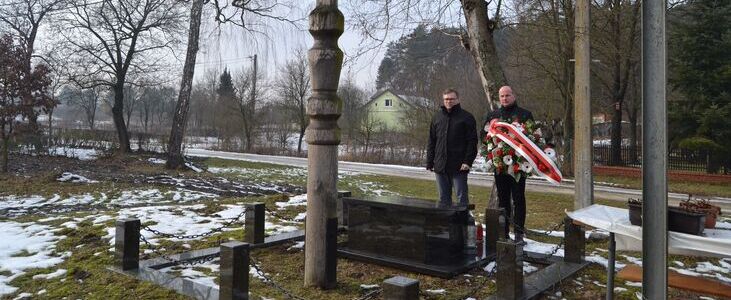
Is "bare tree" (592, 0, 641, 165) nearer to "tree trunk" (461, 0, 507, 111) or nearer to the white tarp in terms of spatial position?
"tree trunk" (461, 0, 507, 111)

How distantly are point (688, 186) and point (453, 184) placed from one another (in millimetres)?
15534

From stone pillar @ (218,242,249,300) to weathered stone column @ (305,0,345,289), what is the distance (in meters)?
0.79

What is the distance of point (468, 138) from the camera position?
6562 mm

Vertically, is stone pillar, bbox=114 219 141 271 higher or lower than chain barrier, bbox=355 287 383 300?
higher

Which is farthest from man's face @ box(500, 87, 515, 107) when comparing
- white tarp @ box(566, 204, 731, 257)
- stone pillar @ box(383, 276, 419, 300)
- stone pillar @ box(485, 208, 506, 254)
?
stone pillar @ box(383, 276, 419, 300)

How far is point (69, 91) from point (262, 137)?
44.4 feet

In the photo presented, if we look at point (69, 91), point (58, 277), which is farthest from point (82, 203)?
point (69, 91)

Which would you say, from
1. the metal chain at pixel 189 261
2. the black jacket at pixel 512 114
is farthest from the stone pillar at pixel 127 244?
the black jacket at pixel 512 114

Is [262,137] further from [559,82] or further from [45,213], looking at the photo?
[45,213]

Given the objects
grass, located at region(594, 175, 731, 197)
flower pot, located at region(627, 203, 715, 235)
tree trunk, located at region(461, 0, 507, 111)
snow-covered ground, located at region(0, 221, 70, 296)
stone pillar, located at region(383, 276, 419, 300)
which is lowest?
snow-covered ground, located at region(0, 221, 70, 296)

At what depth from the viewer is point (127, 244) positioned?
18.0 ft

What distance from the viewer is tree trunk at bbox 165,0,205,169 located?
19.3m

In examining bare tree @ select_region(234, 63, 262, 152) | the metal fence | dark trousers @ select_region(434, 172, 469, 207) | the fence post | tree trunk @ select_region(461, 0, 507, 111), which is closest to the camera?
dark trousers @ select_region(434, 172, 469, 207)

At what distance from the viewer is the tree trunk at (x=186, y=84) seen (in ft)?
63.3
